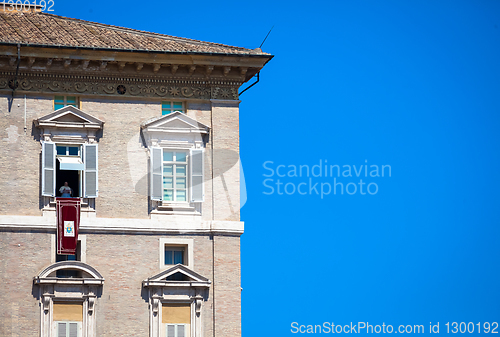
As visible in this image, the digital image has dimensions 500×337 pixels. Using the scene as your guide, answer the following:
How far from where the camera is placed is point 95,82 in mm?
39344

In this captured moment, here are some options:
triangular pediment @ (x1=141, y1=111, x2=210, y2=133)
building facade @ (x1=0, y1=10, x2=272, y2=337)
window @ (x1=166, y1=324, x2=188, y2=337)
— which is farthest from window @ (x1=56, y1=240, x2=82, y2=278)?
triangular pediment @ (x1=141, y1=111, x2=210, y2=133)

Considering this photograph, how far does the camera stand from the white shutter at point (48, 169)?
37.8 metres

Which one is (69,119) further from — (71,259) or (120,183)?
(71,259)

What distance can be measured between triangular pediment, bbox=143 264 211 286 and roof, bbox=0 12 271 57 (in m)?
8.12

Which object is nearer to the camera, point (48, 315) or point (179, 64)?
point (48, 315)

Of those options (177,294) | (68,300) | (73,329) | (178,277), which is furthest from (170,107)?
(73,329)

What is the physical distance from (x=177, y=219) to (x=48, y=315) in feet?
19.1

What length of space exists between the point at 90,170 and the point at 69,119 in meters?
2.06

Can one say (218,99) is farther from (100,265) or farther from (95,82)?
(100,265)

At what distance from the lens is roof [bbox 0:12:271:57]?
39.0m

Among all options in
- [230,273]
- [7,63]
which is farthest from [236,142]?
[7,63]

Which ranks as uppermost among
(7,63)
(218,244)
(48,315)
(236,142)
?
(7,63)

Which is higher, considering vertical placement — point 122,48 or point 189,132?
point 122,48

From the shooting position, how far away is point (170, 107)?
40062mm
